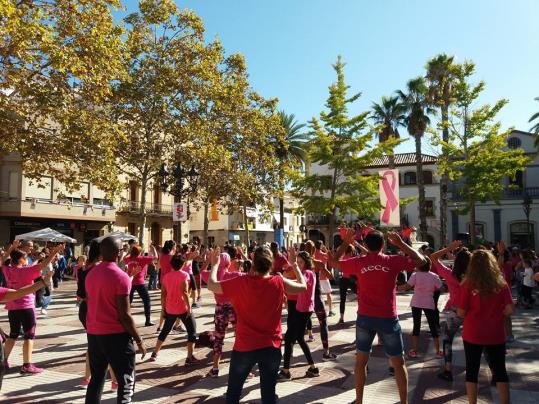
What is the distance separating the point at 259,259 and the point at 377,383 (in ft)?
11.0

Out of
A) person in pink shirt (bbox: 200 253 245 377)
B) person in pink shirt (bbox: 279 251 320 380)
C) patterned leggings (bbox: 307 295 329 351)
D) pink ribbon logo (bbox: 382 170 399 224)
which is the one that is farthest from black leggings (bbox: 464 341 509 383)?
pink ribbon logo (bbox: 382 170 399 224)

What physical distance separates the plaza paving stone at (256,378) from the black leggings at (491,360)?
110cm

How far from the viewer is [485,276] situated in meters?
4.49

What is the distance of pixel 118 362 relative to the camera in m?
4.20

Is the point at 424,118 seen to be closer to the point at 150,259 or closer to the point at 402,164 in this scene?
the point at 402,164

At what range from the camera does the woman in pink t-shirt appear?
14.6 feet

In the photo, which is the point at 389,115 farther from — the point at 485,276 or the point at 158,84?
the point at 485,276

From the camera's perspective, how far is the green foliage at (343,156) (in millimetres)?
22344

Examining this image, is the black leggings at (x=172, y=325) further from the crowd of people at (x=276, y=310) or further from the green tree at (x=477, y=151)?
the green tree at (x=477, y=151)

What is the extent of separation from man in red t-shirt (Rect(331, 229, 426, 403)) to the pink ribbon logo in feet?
18.4

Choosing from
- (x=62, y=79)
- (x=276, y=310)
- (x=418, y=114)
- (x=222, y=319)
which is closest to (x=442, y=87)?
(x=418, y=114)

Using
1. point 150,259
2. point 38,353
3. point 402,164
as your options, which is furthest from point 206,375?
point 402,164

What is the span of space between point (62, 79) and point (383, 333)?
12.3 meters

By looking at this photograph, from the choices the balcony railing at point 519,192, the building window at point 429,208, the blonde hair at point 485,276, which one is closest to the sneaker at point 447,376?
the blonde hair at point 485,276
